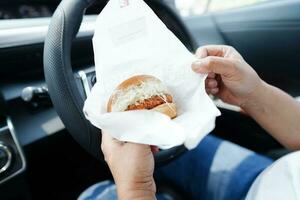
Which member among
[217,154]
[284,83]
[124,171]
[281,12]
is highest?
[124,171]

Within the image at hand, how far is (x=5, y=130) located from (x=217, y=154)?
54 cm

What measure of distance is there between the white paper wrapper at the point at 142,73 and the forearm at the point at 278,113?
229mm

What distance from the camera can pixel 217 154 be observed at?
989 millimetres

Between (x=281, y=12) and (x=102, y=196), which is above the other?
(x=281, y=12)

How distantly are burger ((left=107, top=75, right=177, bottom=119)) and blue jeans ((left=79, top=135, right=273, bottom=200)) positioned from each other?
13.9 inches

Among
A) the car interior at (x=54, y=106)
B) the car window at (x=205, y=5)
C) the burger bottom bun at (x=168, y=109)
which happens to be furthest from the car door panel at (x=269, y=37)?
the burger bottom bun at (x=168, y=109)

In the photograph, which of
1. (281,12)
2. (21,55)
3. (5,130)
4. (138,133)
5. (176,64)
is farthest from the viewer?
(281,12)

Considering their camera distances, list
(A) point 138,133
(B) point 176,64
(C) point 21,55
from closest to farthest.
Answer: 1. (A) point 138,133
2. (B) point 176,64
3. (C) point 21,55

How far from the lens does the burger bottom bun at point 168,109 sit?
61 cm

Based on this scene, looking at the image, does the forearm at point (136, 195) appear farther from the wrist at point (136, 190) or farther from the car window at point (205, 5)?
the car window at point (205, 5)

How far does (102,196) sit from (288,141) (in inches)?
18.4

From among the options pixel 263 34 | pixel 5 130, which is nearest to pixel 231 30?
pixel 263 34

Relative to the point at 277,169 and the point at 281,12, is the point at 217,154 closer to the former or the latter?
the point at 277,169

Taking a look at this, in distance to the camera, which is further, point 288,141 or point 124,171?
point 288,141
